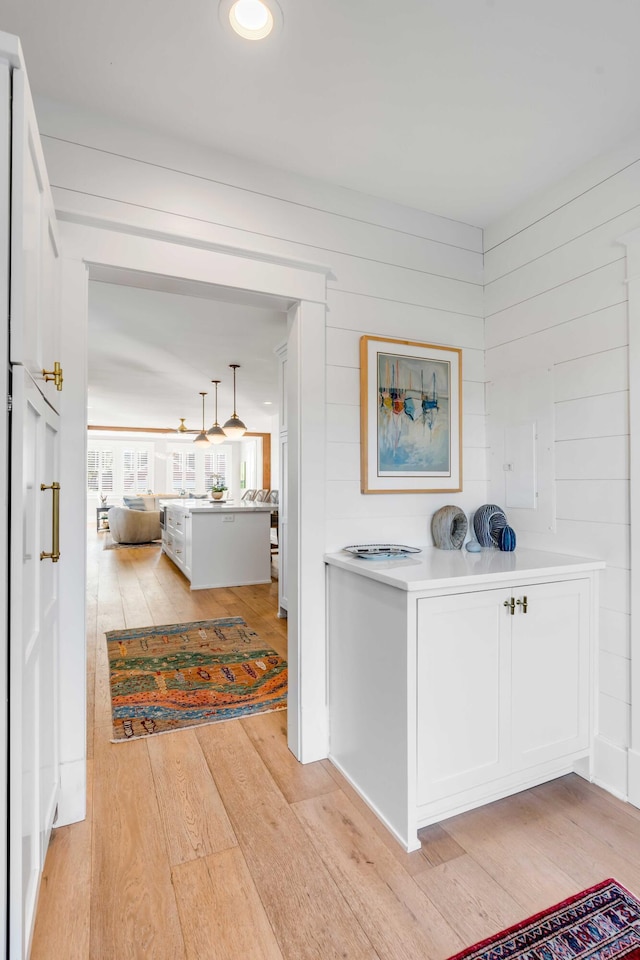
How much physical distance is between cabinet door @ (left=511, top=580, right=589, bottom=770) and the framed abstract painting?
2.47 feet

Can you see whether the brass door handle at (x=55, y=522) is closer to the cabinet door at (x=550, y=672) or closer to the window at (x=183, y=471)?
the cabinet door at (x=550, y=672)

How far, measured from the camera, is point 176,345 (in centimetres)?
502

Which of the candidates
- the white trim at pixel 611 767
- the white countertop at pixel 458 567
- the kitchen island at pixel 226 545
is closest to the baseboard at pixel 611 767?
the white trim at pixel 611 767

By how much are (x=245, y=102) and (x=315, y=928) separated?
2.59 meters

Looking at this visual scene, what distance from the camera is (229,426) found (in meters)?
6.70

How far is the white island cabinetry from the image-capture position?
1.67 meters

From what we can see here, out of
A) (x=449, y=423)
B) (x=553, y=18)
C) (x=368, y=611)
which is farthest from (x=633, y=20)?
(x=368, y=611)

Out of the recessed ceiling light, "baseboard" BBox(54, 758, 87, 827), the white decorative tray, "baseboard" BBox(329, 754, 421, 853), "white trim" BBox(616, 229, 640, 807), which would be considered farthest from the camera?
the white decorative tray

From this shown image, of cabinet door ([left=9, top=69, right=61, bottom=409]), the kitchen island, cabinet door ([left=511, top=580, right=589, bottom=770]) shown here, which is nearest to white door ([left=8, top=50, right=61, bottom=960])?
cabinet door ([left=9, top=69, right=61, bottom=409])

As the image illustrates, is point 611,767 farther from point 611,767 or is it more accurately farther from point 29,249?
point 29,249

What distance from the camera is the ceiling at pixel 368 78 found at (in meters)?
1.44

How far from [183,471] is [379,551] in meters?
12.4

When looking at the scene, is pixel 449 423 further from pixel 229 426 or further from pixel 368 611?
pixel 229 426

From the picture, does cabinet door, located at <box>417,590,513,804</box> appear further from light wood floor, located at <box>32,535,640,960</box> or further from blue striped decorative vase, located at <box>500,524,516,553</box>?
blue striped decorative vase, located at <box>500,524,516,553</box>
